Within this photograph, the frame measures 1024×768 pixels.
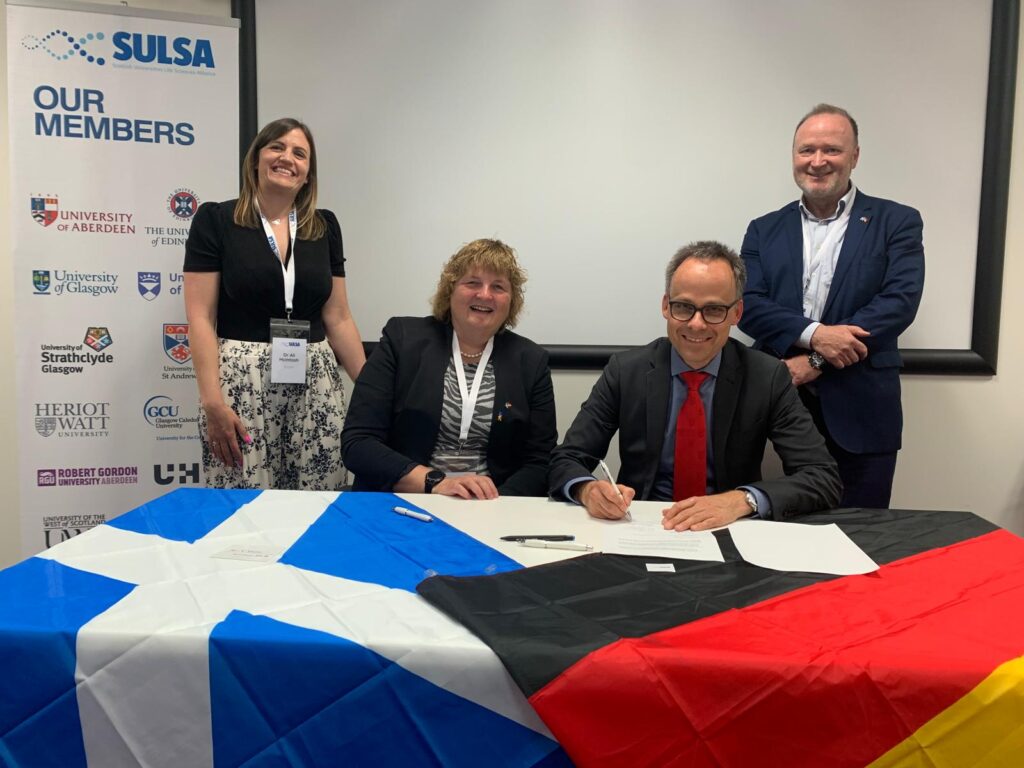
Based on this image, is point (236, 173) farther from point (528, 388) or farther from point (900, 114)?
point (900, 114)

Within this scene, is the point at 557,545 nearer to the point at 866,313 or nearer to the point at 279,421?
the point at 279,421

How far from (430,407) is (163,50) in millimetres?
1911

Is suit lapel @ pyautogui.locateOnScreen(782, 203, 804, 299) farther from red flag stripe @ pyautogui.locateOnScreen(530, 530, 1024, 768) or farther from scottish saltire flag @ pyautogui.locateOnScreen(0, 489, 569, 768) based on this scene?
scottish saltire flag @ pyautogui.locateOnScreen(0, 489, 569, 768)

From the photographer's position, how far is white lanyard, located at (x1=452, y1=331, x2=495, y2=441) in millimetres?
2125

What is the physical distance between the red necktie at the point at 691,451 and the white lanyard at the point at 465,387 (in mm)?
616

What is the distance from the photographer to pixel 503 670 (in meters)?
0.93

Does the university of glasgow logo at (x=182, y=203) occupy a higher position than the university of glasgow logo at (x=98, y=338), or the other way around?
the university of glasgow logo at (x=182, y=203)

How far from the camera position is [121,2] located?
9.86 ft

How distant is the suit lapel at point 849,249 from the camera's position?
2402 millimetres

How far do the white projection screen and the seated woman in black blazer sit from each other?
0.92m

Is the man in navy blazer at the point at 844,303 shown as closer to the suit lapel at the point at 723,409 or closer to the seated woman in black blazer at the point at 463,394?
the suit lapel at the point at 723,409

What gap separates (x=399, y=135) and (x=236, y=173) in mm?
687

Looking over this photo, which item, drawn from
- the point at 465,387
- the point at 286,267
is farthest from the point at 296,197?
the point at 465,387

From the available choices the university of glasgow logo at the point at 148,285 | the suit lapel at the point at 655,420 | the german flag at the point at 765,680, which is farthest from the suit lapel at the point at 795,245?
the university of glasgow logo at the point at 148,285
